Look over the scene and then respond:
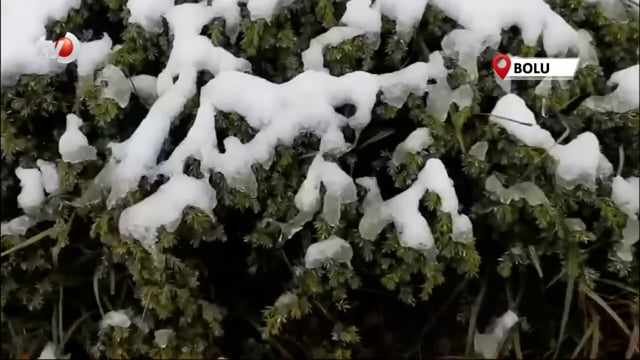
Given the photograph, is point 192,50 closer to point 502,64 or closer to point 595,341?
point 502,64

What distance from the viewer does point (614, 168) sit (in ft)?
3.05

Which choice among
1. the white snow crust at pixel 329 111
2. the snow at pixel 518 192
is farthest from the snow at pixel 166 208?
the snow at pixel 518 192

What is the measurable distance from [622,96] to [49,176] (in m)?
0.66

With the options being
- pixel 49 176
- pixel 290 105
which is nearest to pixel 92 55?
pixel 49 176

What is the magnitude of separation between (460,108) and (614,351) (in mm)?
343

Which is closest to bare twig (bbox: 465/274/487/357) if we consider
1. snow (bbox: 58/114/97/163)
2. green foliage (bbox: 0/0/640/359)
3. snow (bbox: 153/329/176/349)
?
green foliage (bbox: 0/0/640/359)

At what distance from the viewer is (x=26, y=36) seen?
98 centimetres

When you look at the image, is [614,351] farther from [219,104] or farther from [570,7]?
[219,104]

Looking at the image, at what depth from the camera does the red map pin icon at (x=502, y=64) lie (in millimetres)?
914

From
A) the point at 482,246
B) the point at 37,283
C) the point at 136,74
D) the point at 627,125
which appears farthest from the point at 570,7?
the point at 37,283

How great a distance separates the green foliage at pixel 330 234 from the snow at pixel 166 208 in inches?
0.5

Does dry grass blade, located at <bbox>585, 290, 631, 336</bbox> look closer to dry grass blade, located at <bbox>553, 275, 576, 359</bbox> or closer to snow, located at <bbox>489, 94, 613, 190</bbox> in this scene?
dry grass blade, located at <bbox>553, 275, 576, 359</bbox>

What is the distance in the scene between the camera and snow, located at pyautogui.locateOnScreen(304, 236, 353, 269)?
0.89 metres

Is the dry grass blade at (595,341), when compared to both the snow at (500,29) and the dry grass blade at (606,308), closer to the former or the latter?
the dry grass blade at (606,308)
